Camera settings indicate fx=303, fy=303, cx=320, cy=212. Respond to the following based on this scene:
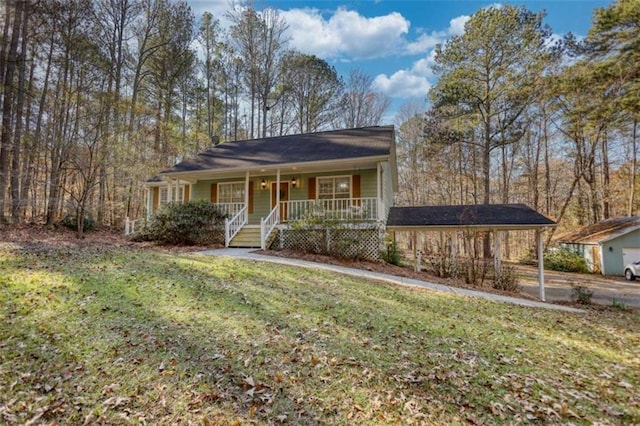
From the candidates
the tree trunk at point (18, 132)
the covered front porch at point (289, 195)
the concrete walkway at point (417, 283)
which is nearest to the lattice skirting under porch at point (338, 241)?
the covered front porch at point (289, 195)

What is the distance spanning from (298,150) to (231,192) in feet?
12.6

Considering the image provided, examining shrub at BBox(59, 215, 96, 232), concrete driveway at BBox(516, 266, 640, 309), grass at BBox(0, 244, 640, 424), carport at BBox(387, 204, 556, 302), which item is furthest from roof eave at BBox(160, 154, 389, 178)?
concrete driveway at BBox(516, 266, 640, 309)

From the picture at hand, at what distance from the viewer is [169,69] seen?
64.1ft

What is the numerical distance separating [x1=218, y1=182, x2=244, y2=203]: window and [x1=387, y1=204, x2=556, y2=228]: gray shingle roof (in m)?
7.03

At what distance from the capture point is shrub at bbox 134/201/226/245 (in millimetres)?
11031

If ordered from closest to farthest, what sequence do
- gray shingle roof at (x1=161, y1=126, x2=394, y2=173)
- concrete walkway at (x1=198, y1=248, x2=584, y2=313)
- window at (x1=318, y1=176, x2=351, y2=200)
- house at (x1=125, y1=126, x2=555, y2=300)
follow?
concrete walkway at (x1=198, y1=248, x2=584, y2=313)
house at (x1=125, y1=126, x2=555, y2=300)
gray shingle roof at (x1=161, y1=126, x2=394, y2=173)
window at (x1=318, y1=176, x2=351, y2=200)

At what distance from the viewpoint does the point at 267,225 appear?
38.1ft

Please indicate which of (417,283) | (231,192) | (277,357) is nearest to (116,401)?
(277,357)

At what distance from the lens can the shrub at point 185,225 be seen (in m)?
11.0

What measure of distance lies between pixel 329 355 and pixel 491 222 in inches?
322

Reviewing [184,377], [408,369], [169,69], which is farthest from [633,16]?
[169,69]

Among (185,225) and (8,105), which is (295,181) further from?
(8,105)

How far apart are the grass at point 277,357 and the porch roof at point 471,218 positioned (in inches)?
158

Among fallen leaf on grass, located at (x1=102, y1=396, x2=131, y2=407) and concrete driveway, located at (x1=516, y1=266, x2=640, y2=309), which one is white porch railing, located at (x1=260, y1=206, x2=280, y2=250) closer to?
fallen leaf on grass, located at (x1=102, y1=396, x2=131, y2=407)
